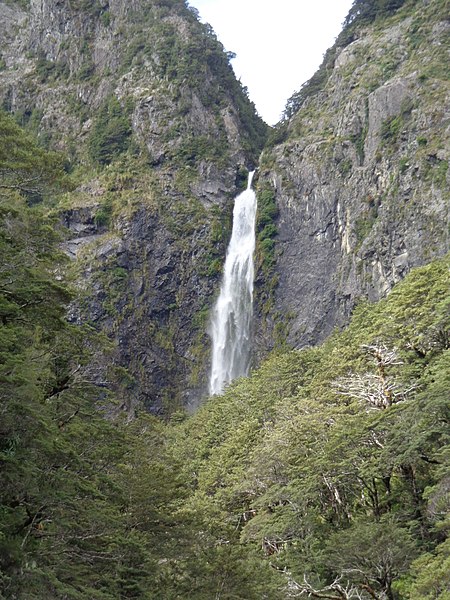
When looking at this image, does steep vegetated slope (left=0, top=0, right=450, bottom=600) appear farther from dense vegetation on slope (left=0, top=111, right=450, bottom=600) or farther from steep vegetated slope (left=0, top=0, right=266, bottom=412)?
steep vegetated slope (left=0, top=0, right=266, bottom=412)

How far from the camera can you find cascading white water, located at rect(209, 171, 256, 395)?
5403 centimetres

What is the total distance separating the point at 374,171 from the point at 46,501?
143 feet

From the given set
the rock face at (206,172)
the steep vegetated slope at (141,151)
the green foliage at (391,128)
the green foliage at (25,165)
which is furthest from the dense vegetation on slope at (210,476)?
the steep vegetated slope at (141,151)

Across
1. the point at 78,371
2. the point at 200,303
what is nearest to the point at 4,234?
the point at 78,371

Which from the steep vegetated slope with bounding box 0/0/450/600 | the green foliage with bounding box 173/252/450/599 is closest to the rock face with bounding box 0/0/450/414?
the steep vegetated slope with bounding box 0/0/450/600

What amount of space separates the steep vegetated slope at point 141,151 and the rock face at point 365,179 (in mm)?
7737

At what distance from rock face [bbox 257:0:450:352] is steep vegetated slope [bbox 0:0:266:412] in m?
7.74

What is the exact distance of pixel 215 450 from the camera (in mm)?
33812

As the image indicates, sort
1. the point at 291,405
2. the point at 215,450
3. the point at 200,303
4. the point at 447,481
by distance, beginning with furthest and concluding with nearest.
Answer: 1. the point at 200,303
2. the point at 215,450
3. the point at 291,405
4. the point at 447,481

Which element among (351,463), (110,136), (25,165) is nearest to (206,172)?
(110,136)

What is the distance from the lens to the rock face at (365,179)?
45.8m

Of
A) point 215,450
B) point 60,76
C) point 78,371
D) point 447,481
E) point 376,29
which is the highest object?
point 60,76

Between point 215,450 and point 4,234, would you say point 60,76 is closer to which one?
point 215,450

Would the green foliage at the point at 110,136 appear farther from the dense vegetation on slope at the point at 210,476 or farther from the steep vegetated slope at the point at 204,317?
the dense vegetation on slope at the point at 210,476
